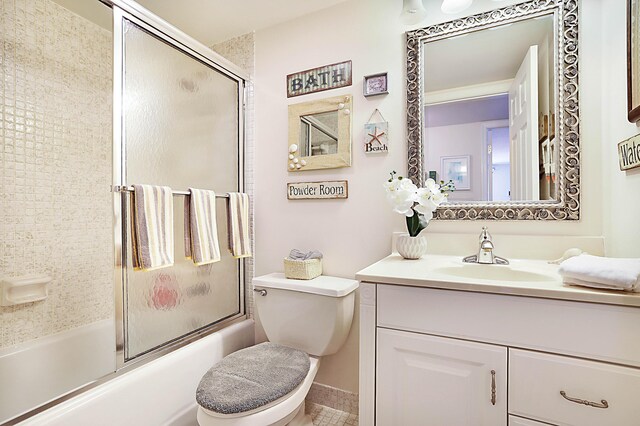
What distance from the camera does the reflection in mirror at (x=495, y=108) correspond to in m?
1.26

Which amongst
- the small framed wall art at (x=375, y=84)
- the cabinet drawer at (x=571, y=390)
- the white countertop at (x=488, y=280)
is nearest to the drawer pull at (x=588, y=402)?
the cabinet drawer at (x=571, y=390)

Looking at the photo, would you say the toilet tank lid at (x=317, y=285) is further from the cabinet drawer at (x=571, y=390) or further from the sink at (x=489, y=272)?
the cabinet drawer at (x=571, y=390)

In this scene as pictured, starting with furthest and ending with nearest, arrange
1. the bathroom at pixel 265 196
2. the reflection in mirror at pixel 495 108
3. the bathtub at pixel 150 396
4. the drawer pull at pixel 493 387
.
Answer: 1. the reflection in mirror at pixel 495 108
2. the bathroom at pixel 265 196
3. the bathtub at pixel 150 396
4. the drawer pull at pixel 493 387

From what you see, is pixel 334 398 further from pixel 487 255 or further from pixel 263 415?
pixel 487 255

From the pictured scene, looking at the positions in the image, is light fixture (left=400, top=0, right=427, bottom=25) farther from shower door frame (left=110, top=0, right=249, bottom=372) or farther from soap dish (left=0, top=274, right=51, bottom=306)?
soap dish (left=0, top=274, right=51, bottom=306)

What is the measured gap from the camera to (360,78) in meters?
1.59

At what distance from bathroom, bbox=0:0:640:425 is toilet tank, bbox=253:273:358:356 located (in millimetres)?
173

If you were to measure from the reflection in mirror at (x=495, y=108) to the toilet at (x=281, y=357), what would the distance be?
30.9 inches

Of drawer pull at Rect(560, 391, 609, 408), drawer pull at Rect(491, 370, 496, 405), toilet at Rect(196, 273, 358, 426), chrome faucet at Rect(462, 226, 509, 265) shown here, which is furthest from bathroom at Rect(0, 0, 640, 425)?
drawer pull at Rect(560, 391, 609, 408)

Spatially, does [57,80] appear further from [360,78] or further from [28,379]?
[360,78]

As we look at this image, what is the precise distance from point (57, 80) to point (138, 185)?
1.05 meters

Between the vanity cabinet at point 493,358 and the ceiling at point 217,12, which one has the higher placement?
the ceiling at point 217,12

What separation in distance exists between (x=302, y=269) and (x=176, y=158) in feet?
2.71

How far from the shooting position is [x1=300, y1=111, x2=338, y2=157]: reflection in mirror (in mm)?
1650
